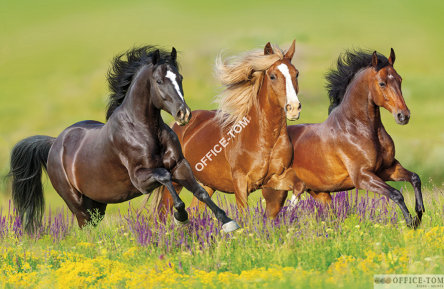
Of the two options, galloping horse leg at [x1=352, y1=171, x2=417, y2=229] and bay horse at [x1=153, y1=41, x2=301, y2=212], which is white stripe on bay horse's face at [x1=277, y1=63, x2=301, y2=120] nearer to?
bay horse at [x1=153, y1=41, x2=301, y2=212]

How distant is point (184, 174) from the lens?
6199 millimetres

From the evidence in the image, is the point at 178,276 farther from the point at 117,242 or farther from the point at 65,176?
the point at 65,176

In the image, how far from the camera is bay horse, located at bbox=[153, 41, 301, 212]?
6957 mm

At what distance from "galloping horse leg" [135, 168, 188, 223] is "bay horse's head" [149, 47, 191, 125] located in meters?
0.63

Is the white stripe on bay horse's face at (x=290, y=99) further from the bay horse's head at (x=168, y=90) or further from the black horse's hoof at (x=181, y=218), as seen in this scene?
the black horse's hoof at (x=181, y=218)

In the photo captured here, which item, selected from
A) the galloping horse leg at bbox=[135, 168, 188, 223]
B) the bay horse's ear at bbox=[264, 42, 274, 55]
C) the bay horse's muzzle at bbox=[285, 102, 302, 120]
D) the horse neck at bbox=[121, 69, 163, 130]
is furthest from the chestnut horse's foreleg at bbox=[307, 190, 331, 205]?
the horse neck at bbox=[121, 69, 163, 130]

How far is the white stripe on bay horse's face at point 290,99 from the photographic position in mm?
6336

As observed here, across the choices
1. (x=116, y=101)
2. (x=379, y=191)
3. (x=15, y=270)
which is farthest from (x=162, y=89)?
(x=379, y=191)

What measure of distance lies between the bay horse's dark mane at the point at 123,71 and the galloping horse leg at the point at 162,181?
1358 mm

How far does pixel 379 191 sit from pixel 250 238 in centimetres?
198

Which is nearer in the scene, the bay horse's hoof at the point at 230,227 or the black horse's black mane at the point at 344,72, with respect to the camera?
the bay horse's hoof at the point at 230,227

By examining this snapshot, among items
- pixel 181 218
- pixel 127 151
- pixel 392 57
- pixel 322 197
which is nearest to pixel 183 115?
pixel 127 151

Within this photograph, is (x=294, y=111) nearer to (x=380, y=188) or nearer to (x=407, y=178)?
(x=380, y=188)

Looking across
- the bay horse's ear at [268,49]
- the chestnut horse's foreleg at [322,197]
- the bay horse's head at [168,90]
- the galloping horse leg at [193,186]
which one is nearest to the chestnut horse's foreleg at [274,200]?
the chestnut horse's foreleg at [322,197]
